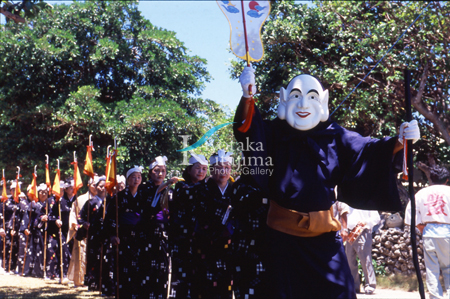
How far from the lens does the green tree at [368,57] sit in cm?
905

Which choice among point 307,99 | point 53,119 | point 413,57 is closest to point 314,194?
point 307,99

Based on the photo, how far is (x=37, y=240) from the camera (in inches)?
448

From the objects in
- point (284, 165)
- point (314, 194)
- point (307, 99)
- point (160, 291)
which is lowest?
point (160, 291)

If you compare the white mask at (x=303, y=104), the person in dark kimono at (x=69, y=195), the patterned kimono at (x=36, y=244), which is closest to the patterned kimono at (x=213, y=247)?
the white mask at (x=303, y=104)

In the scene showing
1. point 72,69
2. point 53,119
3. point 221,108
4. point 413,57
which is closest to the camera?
point 413,57

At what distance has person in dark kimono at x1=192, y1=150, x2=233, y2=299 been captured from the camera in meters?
5.86

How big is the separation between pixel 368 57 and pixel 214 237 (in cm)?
580

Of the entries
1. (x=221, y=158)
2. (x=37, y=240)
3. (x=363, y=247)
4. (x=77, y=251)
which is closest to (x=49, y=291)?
(x=77, y=251)

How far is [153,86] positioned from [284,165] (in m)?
11.6

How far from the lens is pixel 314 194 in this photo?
11.4 ft

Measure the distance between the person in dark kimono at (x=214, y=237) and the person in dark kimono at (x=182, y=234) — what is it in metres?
0.11

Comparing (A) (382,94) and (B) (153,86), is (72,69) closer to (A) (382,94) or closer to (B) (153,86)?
(B) (153,86)

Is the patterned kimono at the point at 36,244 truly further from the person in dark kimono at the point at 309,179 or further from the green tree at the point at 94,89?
the person in dark kimono at the point at 309,179

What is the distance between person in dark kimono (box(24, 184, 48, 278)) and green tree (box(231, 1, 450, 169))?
5894mm
